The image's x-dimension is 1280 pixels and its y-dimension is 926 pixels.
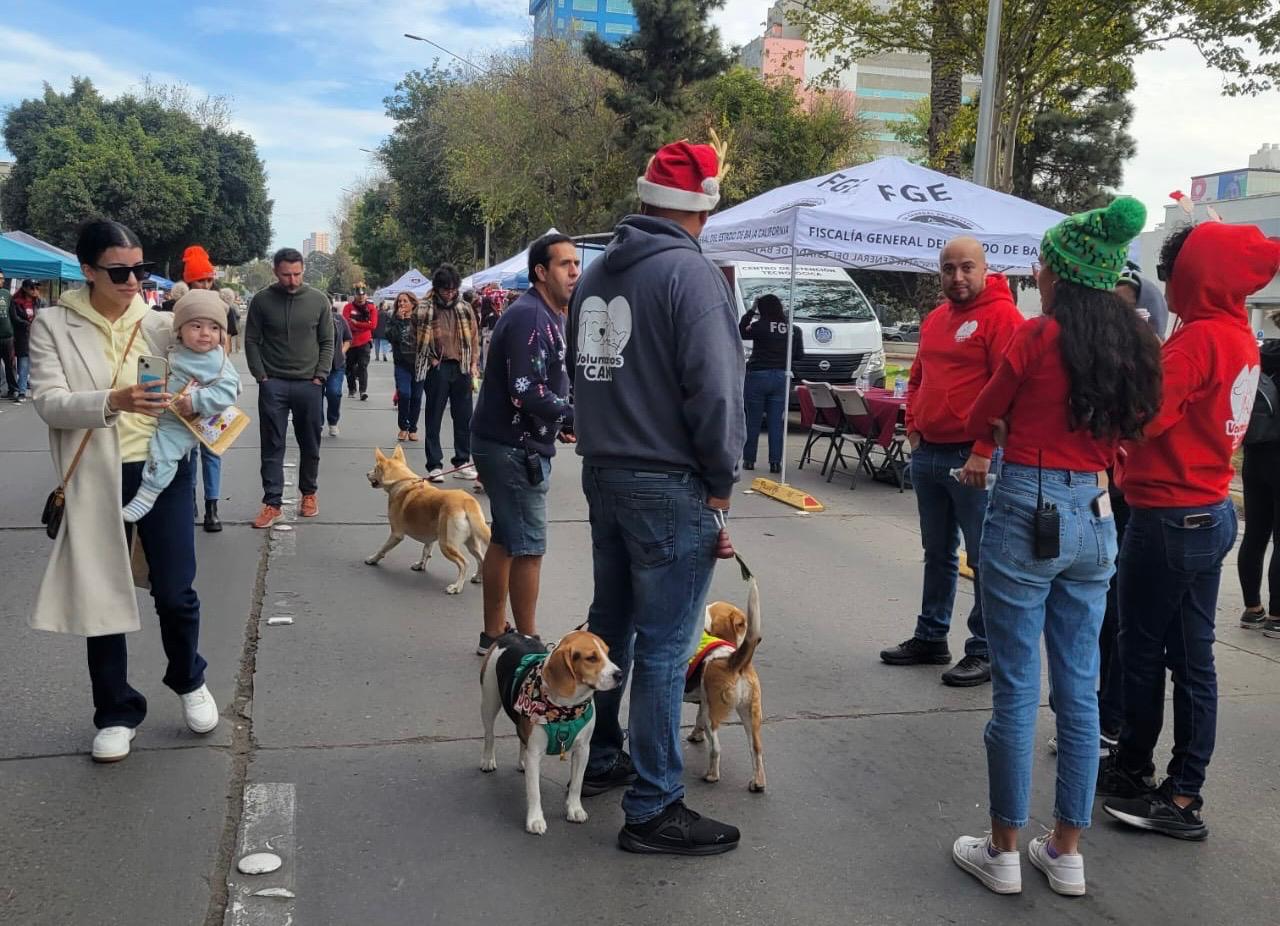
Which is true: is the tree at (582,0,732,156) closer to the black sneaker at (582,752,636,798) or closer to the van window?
the van window

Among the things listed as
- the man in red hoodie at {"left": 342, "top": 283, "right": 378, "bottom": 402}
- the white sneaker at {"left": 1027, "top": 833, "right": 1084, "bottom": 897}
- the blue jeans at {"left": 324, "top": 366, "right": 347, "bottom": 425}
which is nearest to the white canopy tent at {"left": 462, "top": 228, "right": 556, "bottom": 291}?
the man in red hoodie at {"left": 342, "top": 283, "right": 378, "bottom": 402}

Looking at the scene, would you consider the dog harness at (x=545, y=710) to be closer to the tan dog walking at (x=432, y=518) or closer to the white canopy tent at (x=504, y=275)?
the tan dog walking at (x=432, y=518)

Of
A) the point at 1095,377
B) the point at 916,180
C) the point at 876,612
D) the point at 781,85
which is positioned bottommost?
the point at 876,612

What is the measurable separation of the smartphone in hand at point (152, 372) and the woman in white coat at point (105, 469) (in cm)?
5

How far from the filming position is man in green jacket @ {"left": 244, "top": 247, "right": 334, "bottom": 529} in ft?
26.2

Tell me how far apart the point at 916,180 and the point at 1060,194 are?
109 feet

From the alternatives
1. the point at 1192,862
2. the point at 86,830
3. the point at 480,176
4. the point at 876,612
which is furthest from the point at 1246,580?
the point at 480,176

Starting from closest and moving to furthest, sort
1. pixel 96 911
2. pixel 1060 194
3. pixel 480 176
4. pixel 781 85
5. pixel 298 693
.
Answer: pixel 96 911 < pixel 298 693 < pixel 480 176 < pixel 1060 194 < pixel 781 85

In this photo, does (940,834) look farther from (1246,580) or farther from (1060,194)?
(1060,194)

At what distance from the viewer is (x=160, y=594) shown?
3.92 meters

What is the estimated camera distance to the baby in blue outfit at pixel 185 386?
3840 millimetres

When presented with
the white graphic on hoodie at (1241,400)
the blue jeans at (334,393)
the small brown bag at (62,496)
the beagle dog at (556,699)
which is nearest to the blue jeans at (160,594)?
the small brown bag at (62,496)

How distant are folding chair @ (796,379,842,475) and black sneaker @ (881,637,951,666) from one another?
20.9ft

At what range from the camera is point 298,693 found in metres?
4.71
